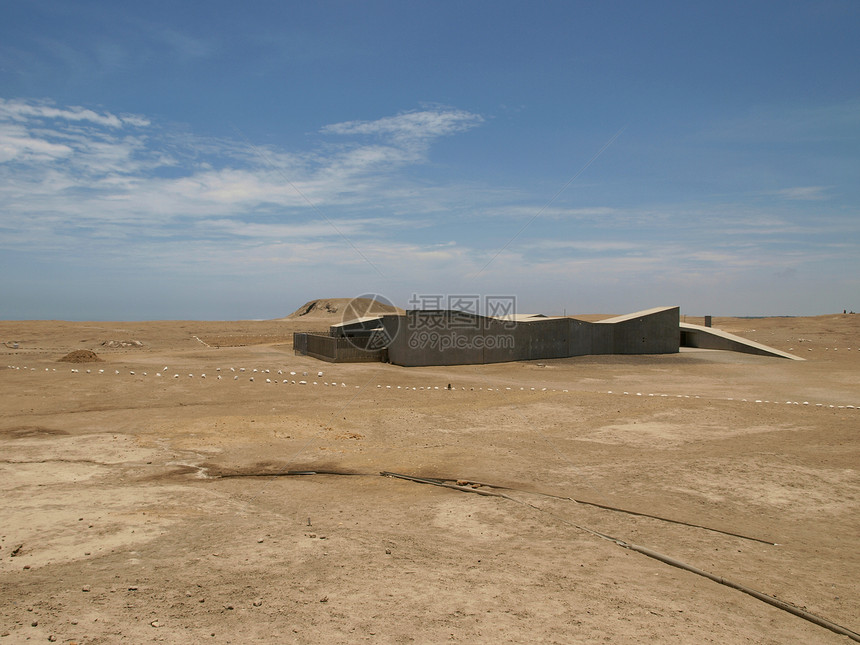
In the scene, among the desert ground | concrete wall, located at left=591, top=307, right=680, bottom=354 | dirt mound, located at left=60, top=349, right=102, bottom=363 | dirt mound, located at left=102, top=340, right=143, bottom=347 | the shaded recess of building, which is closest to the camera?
the desert ground

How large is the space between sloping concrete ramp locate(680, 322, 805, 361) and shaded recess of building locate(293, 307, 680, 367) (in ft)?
10.4

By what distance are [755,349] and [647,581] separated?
102ft

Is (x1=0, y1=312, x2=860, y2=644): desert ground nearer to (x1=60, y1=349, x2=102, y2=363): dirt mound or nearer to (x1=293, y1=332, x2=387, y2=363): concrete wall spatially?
(x1=60, y1=349, x2=102, y2=363): dirt mound

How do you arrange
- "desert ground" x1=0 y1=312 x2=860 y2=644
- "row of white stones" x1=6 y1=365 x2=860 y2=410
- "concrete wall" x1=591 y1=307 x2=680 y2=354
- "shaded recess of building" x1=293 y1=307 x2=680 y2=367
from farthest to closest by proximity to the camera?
1. "concrete wall" x1=591 y1=307 x2=680 y2=354
2. "shaded recess of building" x1=293 y1=307 x2=680 y2=367
3. "row of white stones" x1=6 y1=365 x2=860 y2=410
4. "desert ground" x1=0 y1=312 x2=860 y2=644

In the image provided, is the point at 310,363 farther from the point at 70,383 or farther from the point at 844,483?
the point at 844,483

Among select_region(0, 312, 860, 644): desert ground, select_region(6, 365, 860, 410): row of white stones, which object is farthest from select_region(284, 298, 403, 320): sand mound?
select_region(0, 312, 860, 644): desert ground

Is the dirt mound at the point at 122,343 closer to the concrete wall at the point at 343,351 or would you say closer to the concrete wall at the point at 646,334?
the concrete wall at the point at 343,351

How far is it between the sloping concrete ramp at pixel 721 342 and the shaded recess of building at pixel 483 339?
3.17 m

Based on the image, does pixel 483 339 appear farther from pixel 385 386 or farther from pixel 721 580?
pixel 721 580

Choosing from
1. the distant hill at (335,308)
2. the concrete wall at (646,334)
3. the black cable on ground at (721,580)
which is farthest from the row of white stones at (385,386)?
the distant hill at (335,308)

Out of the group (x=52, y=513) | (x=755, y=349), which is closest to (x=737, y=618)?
(x=52, y=513)

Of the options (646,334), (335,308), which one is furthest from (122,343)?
(335,308)

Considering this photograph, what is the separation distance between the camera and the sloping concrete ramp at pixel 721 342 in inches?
1236

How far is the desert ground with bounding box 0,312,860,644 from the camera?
4.71 metres
